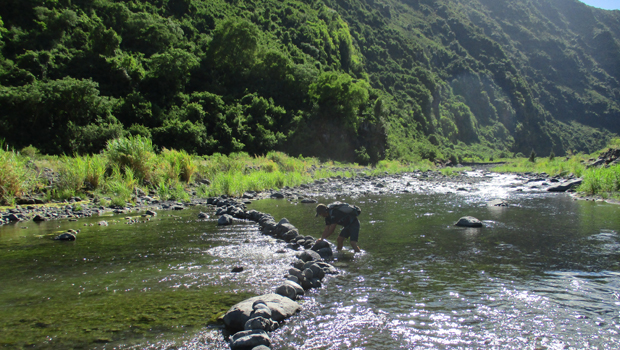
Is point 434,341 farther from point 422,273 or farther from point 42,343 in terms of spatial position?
point 42,343

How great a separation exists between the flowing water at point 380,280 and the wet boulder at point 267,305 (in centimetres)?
15

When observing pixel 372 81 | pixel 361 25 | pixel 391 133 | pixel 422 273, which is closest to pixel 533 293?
pixel 422 273

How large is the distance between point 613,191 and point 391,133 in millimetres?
Answer: 60538

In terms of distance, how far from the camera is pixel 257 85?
6350 cm

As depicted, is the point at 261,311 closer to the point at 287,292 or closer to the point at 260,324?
the point at 260,324

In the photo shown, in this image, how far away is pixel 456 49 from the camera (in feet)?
494

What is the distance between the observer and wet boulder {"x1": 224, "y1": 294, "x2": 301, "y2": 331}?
441 cm

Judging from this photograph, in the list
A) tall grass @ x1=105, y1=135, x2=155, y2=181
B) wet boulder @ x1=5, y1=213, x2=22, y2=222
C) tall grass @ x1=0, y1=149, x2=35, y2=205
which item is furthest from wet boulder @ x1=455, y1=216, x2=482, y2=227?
tall grass @ x1=0, y1=149, x2=35, y2=205

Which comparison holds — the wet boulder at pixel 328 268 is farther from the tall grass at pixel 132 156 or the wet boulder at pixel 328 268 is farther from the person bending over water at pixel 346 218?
the tall grass at pixel 132 156

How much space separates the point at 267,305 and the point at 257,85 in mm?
61987

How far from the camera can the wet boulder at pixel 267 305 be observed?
441cm

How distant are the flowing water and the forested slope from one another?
113ft

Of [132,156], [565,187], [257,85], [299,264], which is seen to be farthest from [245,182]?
[257,85]

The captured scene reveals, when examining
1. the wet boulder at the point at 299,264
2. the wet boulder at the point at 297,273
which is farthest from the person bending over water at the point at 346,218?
the wet boulder at the point at 297,273
